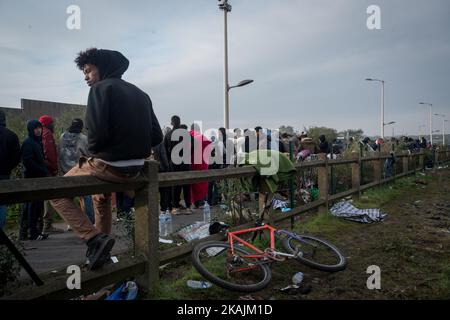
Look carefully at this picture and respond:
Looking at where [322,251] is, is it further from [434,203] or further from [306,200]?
[434,203]

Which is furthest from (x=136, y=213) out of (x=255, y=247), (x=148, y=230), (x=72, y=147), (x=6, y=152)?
(x=72, y=147)

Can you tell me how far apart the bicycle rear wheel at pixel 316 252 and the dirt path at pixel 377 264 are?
0.37ft

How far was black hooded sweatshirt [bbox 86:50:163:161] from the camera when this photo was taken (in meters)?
2.93

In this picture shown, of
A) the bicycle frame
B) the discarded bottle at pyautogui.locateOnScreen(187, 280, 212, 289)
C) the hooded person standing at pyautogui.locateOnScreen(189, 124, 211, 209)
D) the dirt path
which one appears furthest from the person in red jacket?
the discarded bottle at pyautogui.locateOnScreen(187, 280, 212, 289)

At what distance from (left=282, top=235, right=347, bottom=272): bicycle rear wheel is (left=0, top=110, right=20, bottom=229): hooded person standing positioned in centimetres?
417

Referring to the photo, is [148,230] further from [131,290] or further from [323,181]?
[323,181]

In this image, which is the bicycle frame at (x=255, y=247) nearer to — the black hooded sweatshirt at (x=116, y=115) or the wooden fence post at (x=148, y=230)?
the wooden fence post at (x=148, y=230)

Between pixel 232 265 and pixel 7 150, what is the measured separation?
388 centimetres

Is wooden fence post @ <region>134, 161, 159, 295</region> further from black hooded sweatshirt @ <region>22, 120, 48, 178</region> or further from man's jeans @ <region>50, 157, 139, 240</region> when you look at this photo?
black hooded sweatshirt @ <region>22, 120, 48, 178</region>

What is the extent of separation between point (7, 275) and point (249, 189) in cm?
324

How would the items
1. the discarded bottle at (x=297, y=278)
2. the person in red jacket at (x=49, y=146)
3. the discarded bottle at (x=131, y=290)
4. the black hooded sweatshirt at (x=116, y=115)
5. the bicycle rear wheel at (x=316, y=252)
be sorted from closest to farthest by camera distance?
the black hooded sweatshirt at (x=116, y=115), the discarded bottle at (x=131, y=290), the discarded bottle at (x=297, y=278), the bicycle rear wheel at (x=316, y=252), the person in red jacket at (x=49, y=146)

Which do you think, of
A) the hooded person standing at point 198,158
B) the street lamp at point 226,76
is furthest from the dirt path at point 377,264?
the street lamp at point 226,76

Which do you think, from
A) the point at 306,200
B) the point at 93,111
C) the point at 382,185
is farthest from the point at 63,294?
the point at 382,185

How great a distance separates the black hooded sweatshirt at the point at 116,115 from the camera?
2932 mm
